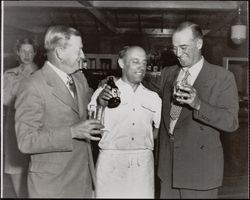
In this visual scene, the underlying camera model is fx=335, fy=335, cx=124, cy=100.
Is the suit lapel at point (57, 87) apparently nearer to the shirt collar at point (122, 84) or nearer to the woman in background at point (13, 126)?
the shirt collar at point (122, 84)

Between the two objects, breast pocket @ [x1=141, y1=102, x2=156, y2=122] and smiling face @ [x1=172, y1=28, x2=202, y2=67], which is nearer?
smiling face @ [x1=172, y1=28, x2=202, y2=67]

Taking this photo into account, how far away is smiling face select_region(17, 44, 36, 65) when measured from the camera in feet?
10.7

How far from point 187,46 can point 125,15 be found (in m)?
4.92

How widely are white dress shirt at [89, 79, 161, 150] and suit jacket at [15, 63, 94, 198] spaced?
13.6 inches

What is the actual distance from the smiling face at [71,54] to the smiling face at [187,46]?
0.71 metres

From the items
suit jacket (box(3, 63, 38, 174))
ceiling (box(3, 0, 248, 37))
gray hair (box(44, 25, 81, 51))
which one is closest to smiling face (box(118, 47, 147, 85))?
gray hair (box(44, 25, 81, 51))

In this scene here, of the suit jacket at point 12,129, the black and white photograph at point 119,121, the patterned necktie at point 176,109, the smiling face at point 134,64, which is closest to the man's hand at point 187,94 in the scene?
the black and white photograph at point 119,121

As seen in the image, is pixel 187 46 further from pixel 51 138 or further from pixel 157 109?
pixel 51 138

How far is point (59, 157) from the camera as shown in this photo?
1994 millimetres

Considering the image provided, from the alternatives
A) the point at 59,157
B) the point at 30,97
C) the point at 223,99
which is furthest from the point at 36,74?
the point at 223,99

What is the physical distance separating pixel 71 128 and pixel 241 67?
893 cm

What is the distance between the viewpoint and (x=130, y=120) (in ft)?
8.15

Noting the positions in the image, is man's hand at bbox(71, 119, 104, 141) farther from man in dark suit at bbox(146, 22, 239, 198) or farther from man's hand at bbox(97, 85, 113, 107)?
man in dark suit at bbox(146, 22, 239, 198)

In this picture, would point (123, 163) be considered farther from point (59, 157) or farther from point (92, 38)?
point (92, 38)
